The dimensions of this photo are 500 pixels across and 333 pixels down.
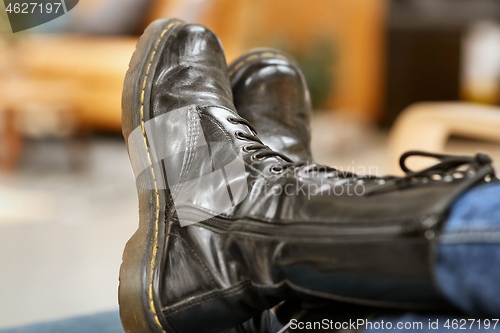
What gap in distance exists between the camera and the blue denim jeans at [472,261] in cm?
47

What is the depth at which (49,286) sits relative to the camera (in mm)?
1631

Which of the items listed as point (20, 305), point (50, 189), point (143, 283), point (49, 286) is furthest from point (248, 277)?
point (50, 189)

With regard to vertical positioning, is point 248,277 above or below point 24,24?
below

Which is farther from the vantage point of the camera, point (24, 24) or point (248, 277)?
point (24, 24)

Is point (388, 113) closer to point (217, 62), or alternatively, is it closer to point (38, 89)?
point (38, 89)

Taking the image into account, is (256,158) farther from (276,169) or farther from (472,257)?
(472,257)

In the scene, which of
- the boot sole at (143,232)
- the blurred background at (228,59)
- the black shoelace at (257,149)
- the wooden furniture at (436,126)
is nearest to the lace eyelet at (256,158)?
the black shoelace at (257,149)

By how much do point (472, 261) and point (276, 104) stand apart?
1.88 feet

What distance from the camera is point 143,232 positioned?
70 cm

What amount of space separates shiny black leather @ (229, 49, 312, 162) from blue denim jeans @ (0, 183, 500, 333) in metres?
0.47

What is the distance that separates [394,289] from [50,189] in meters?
2.43

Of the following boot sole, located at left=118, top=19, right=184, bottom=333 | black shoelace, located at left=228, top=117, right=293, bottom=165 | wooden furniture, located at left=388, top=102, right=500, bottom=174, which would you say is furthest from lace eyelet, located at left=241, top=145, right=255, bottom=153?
wooden furniture, located at left=388, top=102, right=500, bottom=174

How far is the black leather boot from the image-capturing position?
51 centimetres

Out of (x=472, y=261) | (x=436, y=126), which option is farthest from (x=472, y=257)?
(x=436, y=126)
